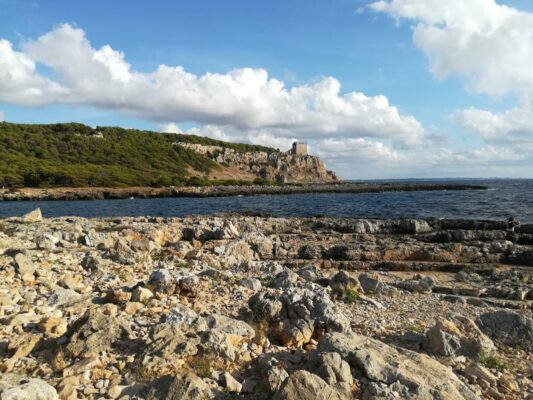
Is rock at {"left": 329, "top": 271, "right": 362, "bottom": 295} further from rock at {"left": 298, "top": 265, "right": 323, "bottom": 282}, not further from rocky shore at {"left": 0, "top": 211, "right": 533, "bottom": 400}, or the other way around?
rock at {"left": 298, "top": 265, "right": 323, "bottom": 282}

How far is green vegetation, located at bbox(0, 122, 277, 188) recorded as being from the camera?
107062 mm

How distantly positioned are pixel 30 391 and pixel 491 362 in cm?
837

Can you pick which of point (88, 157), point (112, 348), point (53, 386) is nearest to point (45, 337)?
point (112, 348)

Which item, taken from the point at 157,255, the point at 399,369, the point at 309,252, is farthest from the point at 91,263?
the point at 309,252

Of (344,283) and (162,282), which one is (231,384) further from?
(344,283)

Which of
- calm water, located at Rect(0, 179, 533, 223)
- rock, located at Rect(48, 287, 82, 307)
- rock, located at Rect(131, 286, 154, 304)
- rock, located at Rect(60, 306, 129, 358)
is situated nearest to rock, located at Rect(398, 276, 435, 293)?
rock, located at Rect(131, 286, 154, 304)

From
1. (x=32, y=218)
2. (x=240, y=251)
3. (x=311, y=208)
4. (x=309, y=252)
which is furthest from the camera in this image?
(x=311, y=208)

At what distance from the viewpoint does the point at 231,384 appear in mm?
6633

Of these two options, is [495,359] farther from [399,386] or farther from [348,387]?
[348,387]

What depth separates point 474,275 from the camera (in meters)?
20.1

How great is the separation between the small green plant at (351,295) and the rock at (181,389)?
7.54 m

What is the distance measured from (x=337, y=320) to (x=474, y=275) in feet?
44.8

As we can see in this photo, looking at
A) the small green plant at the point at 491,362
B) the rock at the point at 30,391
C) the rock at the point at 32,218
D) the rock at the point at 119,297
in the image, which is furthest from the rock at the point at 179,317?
the rock at the point at 32,218

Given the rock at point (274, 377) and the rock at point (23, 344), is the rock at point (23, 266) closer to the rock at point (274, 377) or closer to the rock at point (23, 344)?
the rock at point (23, 344)
